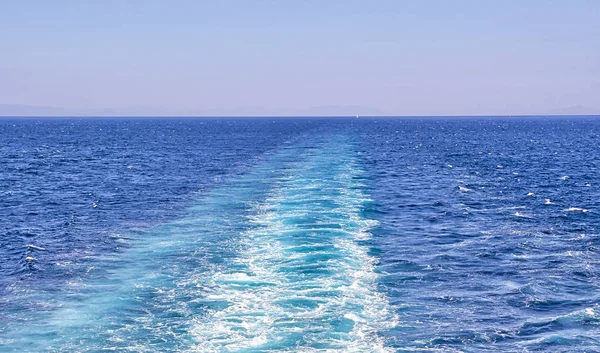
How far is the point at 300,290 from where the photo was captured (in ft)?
90.2

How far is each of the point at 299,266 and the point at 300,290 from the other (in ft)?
12.7

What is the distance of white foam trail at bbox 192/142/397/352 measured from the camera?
22.4m

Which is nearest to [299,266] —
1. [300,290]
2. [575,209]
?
[300,290]

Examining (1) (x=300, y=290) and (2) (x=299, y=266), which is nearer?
(1) (x=300, y=290)

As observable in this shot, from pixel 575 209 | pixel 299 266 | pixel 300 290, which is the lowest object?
pixel 300 290

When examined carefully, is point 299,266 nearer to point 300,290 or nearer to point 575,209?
point 300,290

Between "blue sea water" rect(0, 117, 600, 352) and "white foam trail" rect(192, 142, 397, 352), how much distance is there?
0.10 meters

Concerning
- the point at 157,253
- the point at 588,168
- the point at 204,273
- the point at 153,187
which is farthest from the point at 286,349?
the point at 588,168

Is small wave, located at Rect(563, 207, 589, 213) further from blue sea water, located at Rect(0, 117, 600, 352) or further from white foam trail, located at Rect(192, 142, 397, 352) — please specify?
white foam trail, located at Rect(192, 142, 397, 352)

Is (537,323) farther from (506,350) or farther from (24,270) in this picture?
(24,270)

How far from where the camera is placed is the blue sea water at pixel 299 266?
911 inches

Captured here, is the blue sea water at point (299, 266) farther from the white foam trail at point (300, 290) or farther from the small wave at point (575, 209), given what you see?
the small wave at point (575, 209)

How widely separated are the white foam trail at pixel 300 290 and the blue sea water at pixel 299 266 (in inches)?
4.0

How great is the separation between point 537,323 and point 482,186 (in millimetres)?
40869
